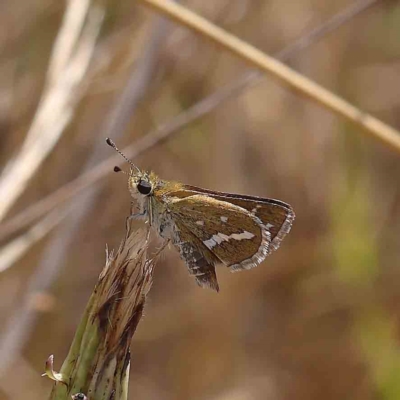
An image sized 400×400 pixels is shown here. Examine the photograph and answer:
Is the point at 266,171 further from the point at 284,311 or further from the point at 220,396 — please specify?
the point at 220,396

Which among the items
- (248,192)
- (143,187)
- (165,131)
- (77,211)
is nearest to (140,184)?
(143,187)

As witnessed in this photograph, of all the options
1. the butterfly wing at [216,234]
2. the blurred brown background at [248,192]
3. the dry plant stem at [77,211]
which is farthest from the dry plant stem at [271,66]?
the blurred brown background at [248,192]

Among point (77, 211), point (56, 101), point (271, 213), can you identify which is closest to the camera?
point (271, 213)

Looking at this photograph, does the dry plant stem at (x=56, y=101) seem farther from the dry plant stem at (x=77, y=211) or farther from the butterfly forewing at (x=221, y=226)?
the butterfly forewing at (x=221, y=226)

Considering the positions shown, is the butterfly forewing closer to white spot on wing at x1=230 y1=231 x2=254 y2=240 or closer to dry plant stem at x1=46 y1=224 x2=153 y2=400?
white spot on wing at x1=230 y1=231 x2=254 y2=240

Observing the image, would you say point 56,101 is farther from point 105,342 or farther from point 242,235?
point 105,342

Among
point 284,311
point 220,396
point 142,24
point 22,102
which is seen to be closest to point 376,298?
point 284,311

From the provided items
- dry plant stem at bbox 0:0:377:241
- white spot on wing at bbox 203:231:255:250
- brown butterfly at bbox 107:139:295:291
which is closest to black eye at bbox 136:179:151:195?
brown butterfly at bbox 107:139:295:291
